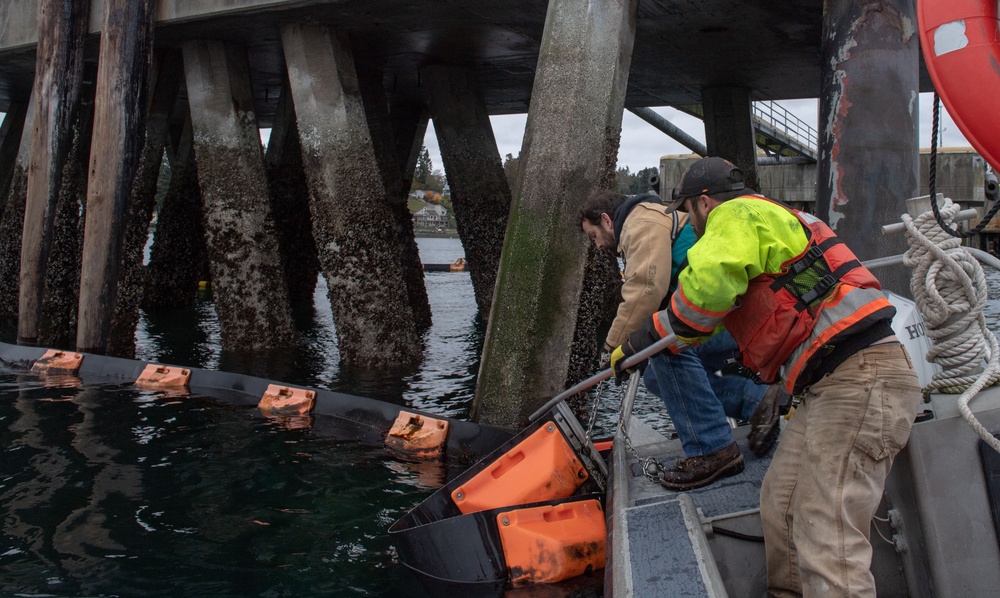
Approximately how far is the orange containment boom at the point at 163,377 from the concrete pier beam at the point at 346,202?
1.97 m

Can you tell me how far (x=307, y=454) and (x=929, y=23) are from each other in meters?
5.29

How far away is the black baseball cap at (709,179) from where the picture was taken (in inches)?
139

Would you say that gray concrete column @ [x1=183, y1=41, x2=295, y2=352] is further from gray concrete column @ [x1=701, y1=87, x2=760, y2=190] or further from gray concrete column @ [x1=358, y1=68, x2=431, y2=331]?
gray concrete column @ [x1=701, y1=87, x2=760, y2=190]

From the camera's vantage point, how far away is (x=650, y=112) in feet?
68.9

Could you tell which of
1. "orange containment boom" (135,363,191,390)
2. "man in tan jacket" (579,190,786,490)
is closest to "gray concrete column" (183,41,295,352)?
"orange containment boom" (135,363,191,390)

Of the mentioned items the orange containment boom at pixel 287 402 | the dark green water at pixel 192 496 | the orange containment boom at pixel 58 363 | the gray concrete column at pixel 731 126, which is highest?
the gray concrete column at pixel 731 126

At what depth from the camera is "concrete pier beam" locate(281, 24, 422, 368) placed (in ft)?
34.8

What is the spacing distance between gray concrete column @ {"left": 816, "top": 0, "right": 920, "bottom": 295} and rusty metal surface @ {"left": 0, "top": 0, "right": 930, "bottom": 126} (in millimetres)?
2972

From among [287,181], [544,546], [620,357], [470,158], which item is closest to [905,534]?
[620,357]

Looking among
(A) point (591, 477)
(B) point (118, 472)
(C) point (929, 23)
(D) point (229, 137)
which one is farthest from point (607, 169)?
(D) point (229, 137)

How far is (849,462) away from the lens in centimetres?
318

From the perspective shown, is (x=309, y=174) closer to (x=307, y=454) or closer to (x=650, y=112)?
(x=307, y=454)

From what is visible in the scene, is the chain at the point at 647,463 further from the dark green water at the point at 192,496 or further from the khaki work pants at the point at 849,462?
the khaki work pants at the point at 849,462

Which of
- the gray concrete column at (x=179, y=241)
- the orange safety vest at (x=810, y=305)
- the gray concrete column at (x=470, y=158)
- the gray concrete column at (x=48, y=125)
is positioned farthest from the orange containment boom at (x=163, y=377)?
the orange safety vest at (x=810, y=305)
